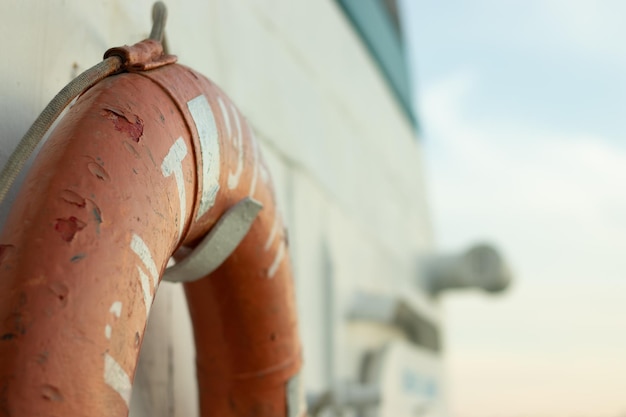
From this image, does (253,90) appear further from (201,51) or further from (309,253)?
(309,253)

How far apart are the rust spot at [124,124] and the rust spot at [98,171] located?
6 cm

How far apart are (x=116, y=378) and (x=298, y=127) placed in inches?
62.0

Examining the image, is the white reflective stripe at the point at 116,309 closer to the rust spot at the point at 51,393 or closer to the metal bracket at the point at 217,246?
the rust spot at the point at 51,393

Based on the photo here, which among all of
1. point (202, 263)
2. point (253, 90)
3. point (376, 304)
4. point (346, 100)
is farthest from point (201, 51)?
point (346, 100)

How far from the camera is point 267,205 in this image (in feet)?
3.82

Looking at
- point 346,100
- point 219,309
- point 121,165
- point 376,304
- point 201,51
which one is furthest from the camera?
point 346,100

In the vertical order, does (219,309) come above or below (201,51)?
below

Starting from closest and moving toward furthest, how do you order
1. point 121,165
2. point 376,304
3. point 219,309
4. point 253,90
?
point 121,165
point 219,309
point 253,90
point 376,304

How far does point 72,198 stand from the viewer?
748 mm

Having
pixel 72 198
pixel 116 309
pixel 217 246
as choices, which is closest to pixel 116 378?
pixel 116 309

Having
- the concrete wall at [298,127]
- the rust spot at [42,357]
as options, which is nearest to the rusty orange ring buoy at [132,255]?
the rust spot at [42,357]

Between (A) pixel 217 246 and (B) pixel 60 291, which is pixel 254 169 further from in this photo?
(B) pixel 60 291

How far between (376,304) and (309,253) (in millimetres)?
438

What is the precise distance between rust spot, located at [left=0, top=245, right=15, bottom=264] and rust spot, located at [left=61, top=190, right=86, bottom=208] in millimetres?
64
